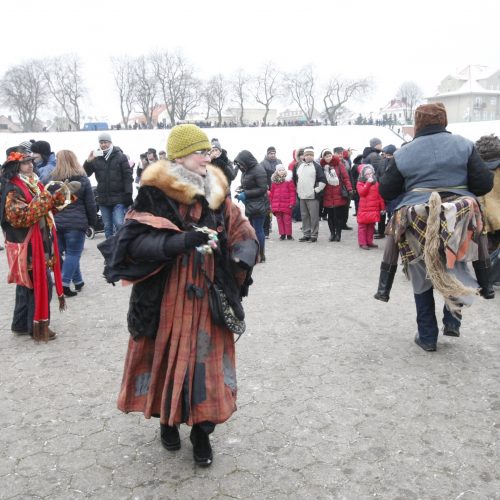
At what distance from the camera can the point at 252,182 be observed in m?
8.40

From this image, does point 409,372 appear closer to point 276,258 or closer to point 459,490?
point 459,490

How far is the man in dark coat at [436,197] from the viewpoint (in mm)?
4062

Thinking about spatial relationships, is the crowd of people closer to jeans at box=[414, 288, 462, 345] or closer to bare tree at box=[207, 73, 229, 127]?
jeans at box=[414, 288, 462, 345]

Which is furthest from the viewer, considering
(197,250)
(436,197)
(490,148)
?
(490,148)

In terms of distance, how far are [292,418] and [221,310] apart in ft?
3.77

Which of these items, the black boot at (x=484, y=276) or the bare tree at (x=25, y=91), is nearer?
the black boot at (x=484, y=276)

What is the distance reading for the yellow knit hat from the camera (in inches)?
110

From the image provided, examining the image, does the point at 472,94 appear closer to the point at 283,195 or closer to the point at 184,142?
the point at 283,195

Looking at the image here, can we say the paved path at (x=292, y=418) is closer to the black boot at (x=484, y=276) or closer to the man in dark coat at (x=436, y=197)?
the black boot at (x=484, y=276)

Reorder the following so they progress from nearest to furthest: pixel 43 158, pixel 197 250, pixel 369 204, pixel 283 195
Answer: pixel 197 250, pixel 43 158, pixel 369 204, pixel 283 195

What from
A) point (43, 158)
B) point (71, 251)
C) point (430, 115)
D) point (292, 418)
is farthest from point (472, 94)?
point (292, 418)

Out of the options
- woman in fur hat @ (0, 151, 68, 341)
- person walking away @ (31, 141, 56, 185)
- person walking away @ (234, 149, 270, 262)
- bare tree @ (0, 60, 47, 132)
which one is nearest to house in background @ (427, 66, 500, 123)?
bare tree @ (0, 60, 47, 132)

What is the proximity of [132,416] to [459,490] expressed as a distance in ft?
6.61

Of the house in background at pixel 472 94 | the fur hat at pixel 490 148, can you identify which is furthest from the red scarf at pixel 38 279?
the house in background at pixel 472 94
